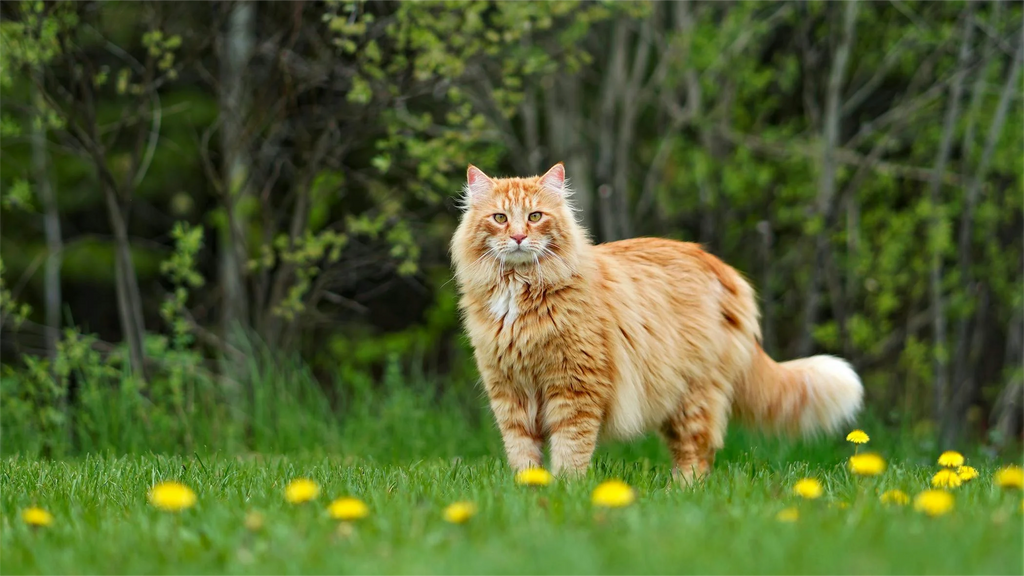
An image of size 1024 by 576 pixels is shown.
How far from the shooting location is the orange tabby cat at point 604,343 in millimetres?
4496

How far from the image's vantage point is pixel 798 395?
5066mm

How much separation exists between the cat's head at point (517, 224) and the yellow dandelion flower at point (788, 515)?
186 centimetres

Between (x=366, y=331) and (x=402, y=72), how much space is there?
5733mm

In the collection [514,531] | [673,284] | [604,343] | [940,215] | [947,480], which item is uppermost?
[940,215]

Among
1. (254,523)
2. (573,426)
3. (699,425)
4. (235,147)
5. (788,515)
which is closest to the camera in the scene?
(254,523)

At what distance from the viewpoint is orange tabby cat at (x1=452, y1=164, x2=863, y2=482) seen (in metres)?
4.50

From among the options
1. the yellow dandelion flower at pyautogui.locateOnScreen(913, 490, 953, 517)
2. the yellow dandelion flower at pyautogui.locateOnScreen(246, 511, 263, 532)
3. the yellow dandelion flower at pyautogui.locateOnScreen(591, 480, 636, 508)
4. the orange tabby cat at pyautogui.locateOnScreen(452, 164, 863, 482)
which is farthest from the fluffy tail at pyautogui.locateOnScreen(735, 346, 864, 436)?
the yellow dandelion flower at pyautogui.locateOnScreen(246, 511, 263, 532)

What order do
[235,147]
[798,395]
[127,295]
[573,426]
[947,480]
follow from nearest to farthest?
[947,480], [573,426], [798,395], [127,295], [235,147]

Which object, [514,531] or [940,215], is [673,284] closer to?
[514,531]

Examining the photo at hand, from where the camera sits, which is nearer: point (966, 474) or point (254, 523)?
point (254, 523)

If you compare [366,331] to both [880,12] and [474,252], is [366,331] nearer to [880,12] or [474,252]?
[880,12]

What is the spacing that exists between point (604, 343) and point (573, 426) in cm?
40

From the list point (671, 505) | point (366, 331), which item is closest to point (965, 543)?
point (671, 505)

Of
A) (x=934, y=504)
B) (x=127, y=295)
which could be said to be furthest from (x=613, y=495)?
(x=127, y=295)
